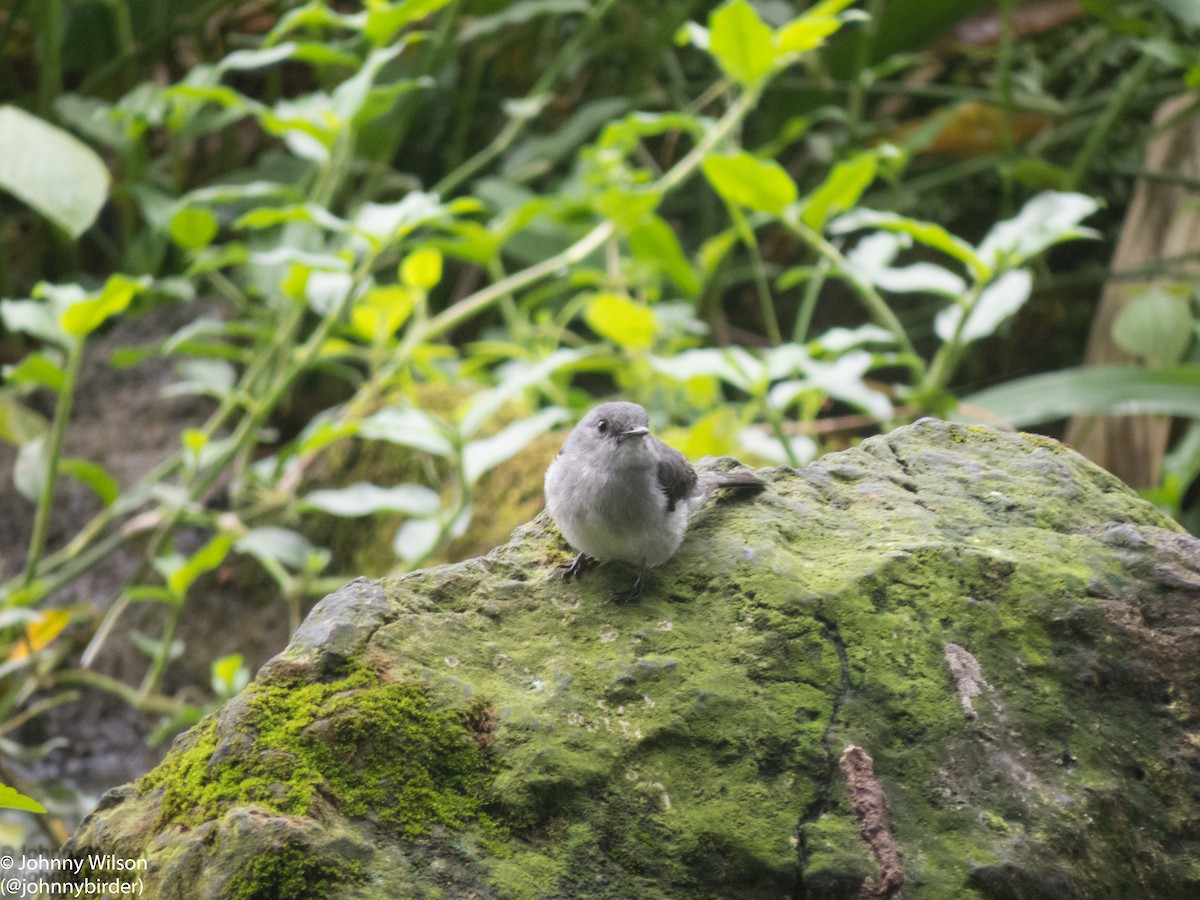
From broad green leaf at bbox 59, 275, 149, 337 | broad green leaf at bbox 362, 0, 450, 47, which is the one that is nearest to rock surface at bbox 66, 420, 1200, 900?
broad green leaf at bbox 59, 275, 149, 337

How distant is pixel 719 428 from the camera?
4.73m

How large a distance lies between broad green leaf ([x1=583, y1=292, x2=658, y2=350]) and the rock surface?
5.41 ft

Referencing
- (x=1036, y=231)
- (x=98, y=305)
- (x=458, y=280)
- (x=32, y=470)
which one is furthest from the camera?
(x=458, y=280)

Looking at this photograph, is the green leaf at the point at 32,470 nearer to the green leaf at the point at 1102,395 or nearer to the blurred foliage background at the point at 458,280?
the blurred foliage background at the point at 458,280

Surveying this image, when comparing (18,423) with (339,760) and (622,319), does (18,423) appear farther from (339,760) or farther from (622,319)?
(339,760)

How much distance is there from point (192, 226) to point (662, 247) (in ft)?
6.30

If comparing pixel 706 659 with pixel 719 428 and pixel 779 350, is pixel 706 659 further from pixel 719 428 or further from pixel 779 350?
pixel 719 428

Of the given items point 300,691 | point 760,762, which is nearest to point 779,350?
point 760,762

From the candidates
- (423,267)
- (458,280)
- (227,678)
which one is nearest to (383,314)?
(423,267)

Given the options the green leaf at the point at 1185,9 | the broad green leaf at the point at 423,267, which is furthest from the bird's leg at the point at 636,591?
the green leaf at the point at 1185,9

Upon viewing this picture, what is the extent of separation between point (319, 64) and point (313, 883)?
5055 mm

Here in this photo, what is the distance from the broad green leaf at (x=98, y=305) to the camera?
146 inches

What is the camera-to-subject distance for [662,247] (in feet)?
15.4

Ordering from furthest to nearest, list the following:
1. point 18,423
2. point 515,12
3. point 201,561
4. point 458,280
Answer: point 458,280 < point 515,12 < point 18,423 < point 201,561
